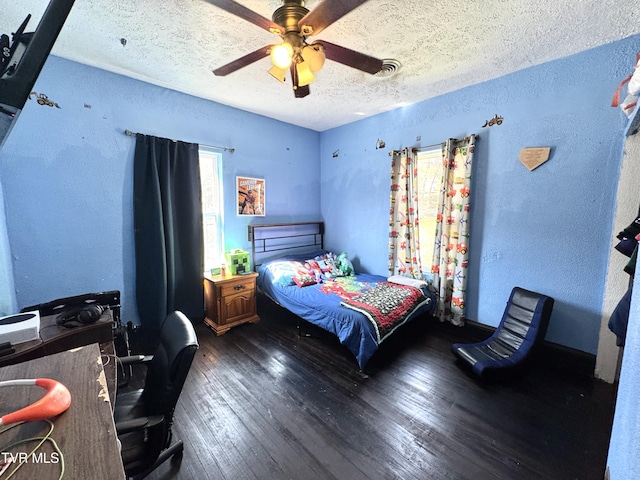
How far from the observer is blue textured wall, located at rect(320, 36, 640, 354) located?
2.12m

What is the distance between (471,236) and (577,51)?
174 centimetres

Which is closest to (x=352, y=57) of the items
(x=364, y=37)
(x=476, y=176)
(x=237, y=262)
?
(x=364, y=37)

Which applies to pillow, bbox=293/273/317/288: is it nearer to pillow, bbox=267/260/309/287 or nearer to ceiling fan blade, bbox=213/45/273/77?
pillow, bbox=267/260/309/287

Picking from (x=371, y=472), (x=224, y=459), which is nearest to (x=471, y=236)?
(x=371, y=472)

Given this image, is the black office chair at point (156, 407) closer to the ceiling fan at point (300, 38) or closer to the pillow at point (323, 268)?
the ceiling fan at point (300, 38)

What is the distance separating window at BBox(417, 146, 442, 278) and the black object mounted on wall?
3.19 metres

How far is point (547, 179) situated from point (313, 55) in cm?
233

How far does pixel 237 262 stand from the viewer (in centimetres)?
321

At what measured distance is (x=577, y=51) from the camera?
2.16m

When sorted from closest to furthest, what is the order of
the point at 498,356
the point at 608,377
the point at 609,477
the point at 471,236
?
1. the point at 609,477
2. the point at 608,377
3. the point at 498,356
4. the point at 471,236

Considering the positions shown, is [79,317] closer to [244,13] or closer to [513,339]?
[244,13]

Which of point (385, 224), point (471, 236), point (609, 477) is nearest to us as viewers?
point (609, 477)

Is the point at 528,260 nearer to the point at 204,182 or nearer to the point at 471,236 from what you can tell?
the point at 471,236

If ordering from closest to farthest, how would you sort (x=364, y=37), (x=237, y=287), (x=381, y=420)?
1. (x=381, y=420)
2. (x=364, y=37)
3. (x=237, y=287)
